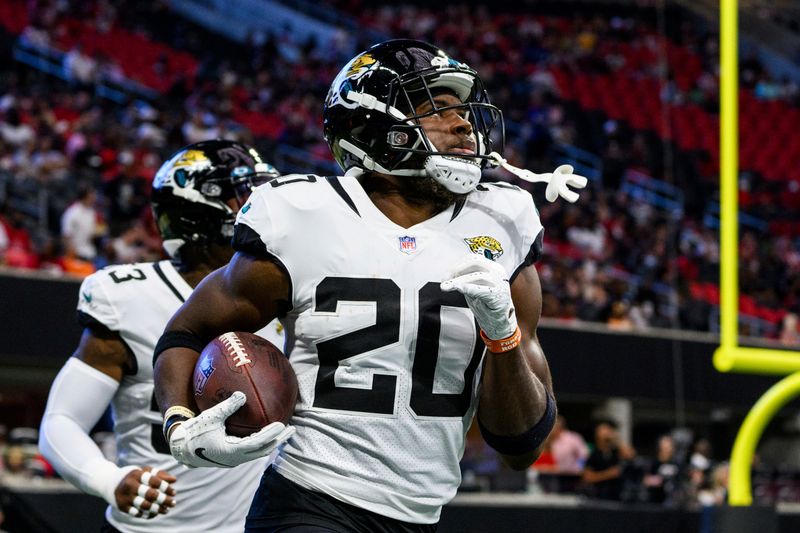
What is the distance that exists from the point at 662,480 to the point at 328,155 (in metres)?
5.57

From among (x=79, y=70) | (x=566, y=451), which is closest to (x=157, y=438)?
(x=566, y=451)

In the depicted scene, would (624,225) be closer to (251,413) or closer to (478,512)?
(478,512)

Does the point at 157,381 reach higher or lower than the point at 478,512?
higher

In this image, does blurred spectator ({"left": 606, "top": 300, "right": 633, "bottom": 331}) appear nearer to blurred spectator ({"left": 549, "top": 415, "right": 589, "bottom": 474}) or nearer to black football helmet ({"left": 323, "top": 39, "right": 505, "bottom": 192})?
blurred spectator ({"left": 549, "top": 415, "right": 589, "bottom": 474})

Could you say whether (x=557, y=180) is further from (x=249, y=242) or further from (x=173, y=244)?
(x=173, y=244)

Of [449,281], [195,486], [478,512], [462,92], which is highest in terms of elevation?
[462,92]

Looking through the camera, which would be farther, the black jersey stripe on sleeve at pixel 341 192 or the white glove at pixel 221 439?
the black jersey stripe on sleeve at pixel 341 192

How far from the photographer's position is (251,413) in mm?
2141

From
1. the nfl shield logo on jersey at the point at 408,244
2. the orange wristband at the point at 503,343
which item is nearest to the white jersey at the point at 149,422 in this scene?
the nfl shield logo on jersey at the point at 408,244

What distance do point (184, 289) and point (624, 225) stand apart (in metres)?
10.8

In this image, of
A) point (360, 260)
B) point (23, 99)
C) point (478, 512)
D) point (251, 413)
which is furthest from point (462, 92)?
point (23, 99)

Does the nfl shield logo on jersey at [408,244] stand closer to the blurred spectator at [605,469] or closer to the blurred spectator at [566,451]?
the blurred spectator at [605,469]

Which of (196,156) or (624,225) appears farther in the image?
(624,225)

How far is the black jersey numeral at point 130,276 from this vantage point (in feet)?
10.4
